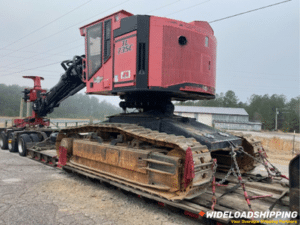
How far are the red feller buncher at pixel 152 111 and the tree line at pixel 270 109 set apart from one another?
214 feet

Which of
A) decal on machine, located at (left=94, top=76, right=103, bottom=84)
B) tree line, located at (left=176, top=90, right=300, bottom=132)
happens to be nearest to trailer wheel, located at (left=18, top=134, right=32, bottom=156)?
decal on machine, located at (left=94, top=76, right=103, bottom=84)

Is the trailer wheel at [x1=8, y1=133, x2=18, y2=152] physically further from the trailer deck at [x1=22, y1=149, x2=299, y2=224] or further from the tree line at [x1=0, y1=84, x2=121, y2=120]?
the tree line at [x1=0, y1=84, x2=121, y2=120]

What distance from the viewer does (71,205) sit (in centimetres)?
493

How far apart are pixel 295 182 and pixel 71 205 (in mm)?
4087

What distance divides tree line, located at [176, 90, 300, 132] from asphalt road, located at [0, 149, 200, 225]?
66.2 m

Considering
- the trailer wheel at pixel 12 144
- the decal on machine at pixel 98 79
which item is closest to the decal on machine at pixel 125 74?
the decal on machine at pixel 98 79

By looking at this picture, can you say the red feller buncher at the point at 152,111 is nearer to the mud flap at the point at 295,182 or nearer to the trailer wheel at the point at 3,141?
the mud flap at the point at 295,182

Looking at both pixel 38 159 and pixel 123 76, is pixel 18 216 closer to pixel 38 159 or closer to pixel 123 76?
pixel 123 76

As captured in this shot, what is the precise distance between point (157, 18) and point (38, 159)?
737cm

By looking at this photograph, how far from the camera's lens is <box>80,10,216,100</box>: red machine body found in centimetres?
511

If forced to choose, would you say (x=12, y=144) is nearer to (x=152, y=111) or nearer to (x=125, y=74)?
(x=152, y=111)

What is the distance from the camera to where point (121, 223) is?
416cm

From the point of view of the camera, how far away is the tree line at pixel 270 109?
215 feet

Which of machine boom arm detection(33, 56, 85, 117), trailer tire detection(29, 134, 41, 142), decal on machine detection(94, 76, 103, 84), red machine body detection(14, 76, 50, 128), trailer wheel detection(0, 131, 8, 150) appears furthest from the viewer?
trailer wheel detection(0, 131, 8, 150)
